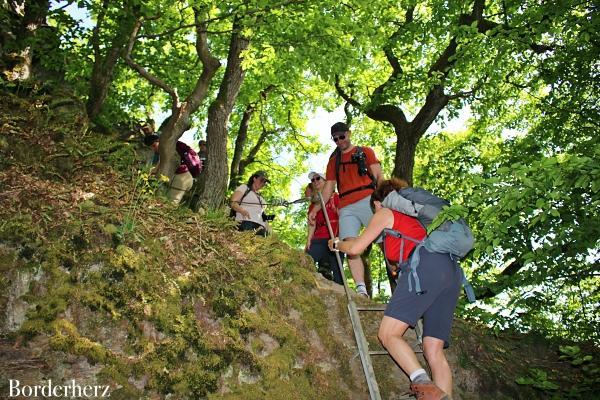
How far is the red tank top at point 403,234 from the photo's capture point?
15.5 ft

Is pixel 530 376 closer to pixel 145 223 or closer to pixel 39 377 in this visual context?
pixel 145 223

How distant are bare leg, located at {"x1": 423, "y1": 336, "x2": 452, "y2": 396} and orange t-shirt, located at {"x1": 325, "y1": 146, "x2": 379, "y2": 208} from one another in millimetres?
2939

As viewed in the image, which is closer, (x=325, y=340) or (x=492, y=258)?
(x=325, y=340)

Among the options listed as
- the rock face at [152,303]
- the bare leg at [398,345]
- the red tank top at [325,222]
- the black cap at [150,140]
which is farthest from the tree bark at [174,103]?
the bare leg at [398,345]

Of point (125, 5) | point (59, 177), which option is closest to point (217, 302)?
point (59, 177)

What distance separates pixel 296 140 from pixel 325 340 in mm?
16760

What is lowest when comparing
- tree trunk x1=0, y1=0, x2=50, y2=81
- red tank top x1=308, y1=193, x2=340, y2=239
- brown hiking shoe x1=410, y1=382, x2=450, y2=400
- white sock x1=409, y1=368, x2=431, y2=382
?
brown hiking shoe x1=410, y1=382, x2=450, y2=400

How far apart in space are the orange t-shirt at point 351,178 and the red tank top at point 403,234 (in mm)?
2394

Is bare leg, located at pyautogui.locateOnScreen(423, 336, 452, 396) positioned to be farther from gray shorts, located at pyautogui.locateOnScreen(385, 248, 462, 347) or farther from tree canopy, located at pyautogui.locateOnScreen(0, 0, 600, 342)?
tree canopy, located at pyautogui.locateOnScreen(0, 0, 600, 342)

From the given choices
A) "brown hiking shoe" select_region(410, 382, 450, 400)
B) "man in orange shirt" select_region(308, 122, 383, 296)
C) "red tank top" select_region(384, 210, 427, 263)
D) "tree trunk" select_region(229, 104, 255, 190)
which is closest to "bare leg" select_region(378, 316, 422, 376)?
"brown hiking shoe" select_region(410, 382, 450, 400)

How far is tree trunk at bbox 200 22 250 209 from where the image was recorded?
9969 millimetres

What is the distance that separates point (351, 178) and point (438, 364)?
10.9 feet

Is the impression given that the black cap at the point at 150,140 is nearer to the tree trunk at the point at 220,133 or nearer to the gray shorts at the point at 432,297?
the tree trunk at the point at 220,133

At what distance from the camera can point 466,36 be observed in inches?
387
